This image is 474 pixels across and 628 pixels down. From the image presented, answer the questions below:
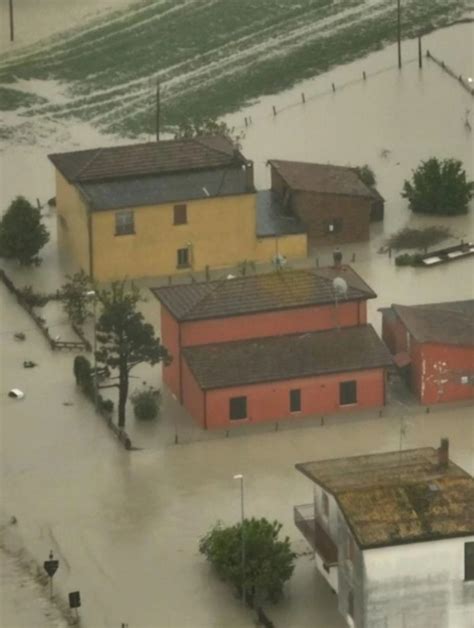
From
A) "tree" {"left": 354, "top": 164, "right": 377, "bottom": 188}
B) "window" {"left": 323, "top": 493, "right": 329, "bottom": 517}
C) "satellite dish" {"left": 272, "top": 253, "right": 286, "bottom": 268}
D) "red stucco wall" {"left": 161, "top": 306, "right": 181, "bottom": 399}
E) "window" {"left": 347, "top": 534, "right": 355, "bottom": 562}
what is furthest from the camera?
"tree" {"left": 354, "top": 164, "right": 377, "bottom": 188}

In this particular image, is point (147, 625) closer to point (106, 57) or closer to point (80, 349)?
point (80, 349)

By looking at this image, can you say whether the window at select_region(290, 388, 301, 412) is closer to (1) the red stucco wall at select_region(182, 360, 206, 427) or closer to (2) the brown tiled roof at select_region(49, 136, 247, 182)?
(1) the red stucco wall at select_region(182, 360, 206, 427)

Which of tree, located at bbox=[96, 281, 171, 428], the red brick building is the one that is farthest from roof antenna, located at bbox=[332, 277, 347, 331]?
the red brick building

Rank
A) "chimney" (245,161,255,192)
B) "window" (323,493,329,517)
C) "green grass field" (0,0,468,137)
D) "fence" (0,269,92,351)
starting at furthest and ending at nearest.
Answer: "green grass field" (0,0,468,137) → "chimney" (245,161,255,192) → "fence" (0,269,92,351) → "window" (323,493,329,517)

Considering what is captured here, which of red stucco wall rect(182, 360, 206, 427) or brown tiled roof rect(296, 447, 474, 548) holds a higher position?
red stucco wall rect(182, 360, 206, 427)

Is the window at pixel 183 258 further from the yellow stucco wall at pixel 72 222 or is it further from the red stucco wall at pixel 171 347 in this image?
the red stucco wall at pixel 171 347

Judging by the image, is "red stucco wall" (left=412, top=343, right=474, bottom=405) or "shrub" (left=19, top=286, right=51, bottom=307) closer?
"red stucco wall" (left=412, top=343, right=474, bottom=405)
